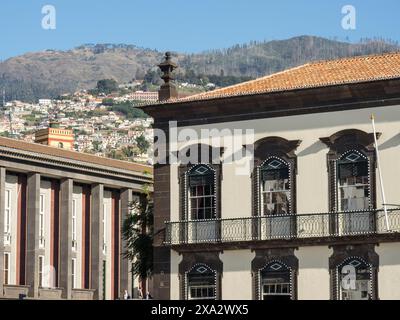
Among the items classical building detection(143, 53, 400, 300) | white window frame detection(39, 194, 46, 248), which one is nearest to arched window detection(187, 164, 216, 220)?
classical building detection(143, 53, 400, 300)

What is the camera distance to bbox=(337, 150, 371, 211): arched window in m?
40.1

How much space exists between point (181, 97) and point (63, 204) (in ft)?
82.3

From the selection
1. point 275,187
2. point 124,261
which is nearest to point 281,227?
point 275,187

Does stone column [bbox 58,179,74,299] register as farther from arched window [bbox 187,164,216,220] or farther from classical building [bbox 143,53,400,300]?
arched window [bbox 187,164,216,220]

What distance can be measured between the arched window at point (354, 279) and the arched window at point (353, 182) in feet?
6.51

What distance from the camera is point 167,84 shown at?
45062 mm

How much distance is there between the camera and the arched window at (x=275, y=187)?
136 feet

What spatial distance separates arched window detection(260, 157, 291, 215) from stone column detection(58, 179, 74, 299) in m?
28.2

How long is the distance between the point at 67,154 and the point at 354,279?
3304 cm

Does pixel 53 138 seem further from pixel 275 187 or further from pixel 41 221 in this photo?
pixel 275 187

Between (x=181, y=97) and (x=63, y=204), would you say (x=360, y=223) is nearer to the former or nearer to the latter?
(x=181, y=97)

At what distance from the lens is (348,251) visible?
131 feet

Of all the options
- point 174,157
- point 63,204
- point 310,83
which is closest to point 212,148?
point 174,157

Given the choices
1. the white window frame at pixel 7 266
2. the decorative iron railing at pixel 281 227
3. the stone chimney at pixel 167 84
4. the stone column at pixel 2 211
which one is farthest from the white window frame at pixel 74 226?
the decorative iron railing at pixel 281 227
